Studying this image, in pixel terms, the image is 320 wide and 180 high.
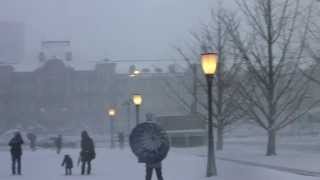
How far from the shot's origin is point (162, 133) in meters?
13.3

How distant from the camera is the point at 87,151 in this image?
76.7ft

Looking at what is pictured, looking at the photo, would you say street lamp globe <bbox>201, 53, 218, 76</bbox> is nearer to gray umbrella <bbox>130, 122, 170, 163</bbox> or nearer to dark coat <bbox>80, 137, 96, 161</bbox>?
dark coat <bbox>80, 137, 96, 161</bbox>

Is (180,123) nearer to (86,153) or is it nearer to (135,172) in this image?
(86,153)

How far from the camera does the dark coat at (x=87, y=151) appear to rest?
2333 cm

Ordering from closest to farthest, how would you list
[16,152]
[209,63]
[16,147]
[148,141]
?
[148,141] → [209,63] → [16,152] → [16,147]

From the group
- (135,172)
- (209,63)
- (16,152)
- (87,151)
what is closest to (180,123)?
(16,152)

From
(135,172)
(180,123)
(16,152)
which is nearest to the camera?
(135,172)

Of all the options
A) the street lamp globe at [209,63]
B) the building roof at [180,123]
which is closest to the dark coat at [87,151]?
the street lamp globe at [209,63]

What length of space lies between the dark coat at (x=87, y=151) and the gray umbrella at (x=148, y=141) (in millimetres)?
10159

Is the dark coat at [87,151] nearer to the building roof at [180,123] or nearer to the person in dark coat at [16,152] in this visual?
the person in dark coat at [16,152]

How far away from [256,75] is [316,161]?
24.2 feet

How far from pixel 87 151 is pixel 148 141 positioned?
34.4 feet

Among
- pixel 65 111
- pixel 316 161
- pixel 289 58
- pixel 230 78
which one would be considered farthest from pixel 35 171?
pixel 65 111

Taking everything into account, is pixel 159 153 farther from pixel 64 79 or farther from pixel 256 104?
pixel 64 79
